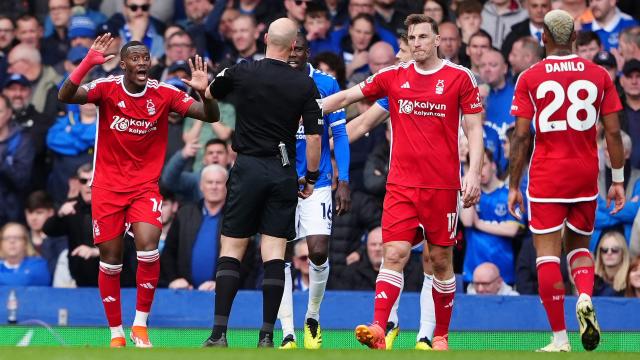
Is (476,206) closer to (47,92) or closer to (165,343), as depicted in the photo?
(165,343)

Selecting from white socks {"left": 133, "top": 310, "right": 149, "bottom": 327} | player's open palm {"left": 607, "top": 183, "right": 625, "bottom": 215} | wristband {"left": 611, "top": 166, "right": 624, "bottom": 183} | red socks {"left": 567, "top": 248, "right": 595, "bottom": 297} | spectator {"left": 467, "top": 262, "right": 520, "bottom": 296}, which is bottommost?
spectator {"left": 467, "top": 262, "right": 520, "bottom": 296}

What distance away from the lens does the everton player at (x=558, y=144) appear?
1106cm

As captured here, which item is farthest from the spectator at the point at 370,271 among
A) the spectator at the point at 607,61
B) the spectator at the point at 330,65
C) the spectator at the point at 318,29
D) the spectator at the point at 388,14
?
the spectator at the point at 607,61

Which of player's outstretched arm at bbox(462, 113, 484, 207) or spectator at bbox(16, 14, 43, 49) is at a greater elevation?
spectator at bbox(16, 14, 43, 49)

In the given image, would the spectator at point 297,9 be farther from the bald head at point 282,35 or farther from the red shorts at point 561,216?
the red shorts at point 561,216

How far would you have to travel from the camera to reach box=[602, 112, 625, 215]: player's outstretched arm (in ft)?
36.7

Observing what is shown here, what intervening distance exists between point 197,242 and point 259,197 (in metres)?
5.16

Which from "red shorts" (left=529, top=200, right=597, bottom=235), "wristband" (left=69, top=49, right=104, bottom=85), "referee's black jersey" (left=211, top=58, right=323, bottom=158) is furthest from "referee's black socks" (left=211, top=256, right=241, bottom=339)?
"red shorts" (left=529, top=200, right=597, bottom=235)

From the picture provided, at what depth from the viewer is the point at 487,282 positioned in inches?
604

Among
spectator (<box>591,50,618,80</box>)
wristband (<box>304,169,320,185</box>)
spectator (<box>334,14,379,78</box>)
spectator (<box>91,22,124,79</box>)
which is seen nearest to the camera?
wristband (<box>304,169,320,185</box>)

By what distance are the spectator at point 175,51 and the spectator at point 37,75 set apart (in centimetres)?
127

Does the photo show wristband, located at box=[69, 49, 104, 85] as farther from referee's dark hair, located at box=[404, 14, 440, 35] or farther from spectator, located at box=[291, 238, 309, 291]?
spectator, located at box=[291, 238, 309, 291]

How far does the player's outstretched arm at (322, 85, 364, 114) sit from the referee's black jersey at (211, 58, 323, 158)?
481mm

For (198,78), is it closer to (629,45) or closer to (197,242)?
(197,242)
